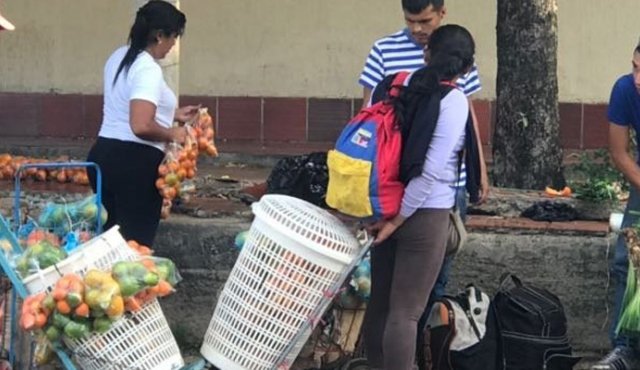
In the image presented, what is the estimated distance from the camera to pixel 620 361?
17.7ft

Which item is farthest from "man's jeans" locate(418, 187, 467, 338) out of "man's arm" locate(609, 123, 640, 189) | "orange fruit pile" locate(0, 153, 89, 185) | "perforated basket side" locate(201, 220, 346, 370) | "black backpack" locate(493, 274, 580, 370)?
"orange fruit pile" locate(0, 153, 89, 185)

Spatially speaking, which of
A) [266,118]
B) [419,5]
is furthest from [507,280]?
[266,118]

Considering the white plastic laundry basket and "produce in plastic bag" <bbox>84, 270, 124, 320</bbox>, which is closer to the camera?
"produce in plastic bag" <bbox>84, 270, 124, 320</bbox>

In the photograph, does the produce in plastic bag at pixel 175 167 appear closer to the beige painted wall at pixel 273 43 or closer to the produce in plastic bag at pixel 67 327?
the produce in plastic bag at pixel 67 327

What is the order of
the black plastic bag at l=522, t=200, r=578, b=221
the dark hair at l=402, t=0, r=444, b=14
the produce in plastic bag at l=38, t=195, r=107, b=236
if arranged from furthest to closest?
the black plastic bag at l=522, t=200, r=578, b=221 < the dark hair at l=402, t=0, r=444, b=14 < the produce in plastic bag at l=38, t=195, r=107, b=236

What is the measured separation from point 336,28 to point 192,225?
173 inches

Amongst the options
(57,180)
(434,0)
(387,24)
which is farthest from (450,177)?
(387,24)

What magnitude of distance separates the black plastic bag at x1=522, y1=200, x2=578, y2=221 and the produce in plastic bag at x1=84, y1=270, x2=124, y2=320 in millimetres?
2841

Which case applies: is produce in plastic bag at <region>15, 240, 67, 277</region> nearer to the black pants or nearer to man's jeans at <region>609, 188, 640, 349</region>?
the black pants

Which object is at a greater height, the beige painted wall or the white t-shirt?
the beige painted wall

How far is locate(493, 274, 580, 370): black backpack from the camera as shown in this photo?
17.6ft

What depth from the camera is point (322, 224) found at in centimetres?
454

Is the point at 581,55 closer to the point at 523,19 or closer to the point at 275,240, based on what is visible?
the point at 523,19

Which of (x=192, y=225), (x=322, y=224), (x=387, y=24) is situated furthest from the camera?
(x=387, y=24)
